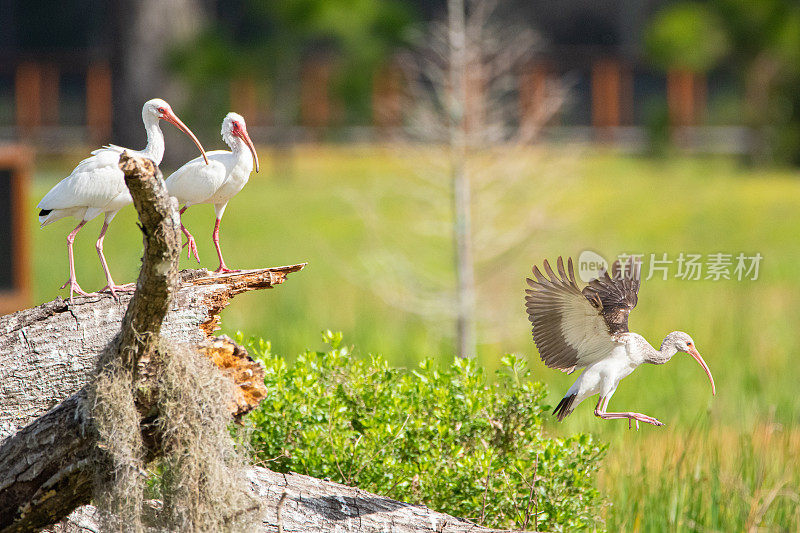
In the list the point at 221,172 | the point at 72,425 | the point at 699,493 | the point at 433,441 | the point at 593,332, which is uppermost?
the point at 221,172

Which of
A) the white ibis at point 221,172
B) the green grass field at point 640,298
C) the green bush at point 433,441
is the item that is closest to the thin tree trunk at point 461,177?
the green grass field at point 640,298

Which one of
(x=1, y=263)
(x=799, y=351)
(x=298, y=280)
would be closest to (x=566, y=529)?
(x=799, y=351)

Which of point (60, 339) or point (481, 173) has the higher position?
point (481, 173)

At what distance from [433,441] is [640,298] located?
594 centimetres

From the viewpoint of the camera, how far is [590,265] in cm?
198

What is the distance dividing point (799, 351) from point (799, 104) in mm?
11268

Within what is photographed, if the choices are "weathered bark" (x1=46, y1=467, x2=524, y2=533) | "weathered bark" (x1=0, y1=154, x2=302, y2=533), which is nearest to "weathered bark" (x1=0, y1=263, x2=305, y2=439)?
"weathered bark" (x1=0, y1=154, x2=302, y2=533)

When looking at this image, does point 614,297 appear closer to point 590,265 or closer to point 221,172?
point 590,265

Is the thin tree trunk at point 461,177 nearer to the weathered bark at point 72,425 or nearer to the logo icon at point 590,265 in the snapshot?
→ the weathered bark at point 72,425

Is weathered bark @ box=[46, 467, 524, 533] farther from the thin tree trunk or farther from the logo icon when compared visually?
the thin tree trunk

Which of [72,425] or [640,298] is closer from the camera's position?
[72,425]

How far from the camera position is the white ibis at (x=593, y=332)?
76.9 inches

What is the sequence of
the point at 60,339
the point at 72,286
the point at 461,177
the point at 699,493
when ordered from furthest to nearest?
1. the point at 461,177
2. the point at 699,493
3. the point at 60,339
4. the point at 72,286

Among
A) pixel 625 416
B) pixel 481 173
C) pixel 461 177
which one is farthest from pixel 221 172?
pixel 481 173
